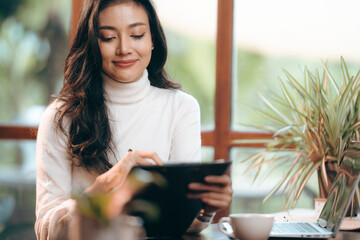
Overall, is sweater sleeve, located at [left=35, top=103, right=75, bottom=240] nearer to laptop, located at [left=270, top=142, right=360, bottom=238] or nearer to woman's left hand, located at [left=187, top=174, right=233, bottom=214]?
woman's left hand, located at [left=187, top=174, right=233, bottom=214]

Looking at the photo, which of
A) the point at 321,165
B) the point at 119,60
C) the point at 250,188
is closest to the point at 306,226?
the point at 321,165

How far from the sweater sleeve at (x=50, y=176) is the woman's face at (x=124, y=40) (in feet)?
1.01

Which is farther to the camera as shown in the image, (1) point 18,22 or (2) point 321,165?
(1) point 18,22

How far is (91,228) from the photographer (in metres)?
0.95

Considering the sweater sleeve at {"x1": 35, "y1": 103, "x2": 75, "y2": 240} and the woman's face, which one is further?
the woman's face

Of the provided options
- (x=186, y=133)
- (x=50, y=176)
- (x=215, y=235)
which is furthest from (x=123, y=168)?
(x=186, y=133)

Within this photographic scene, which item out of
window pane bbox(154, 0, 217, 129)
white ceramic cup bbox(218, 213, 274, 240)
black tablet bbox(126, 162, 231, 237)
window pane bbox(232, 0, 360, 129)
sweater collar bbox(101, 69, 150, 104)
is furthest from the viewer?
window pane bbox(154, 0, 217, 129)

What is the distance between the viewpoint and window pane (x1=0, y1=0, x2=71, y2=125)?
4117mm

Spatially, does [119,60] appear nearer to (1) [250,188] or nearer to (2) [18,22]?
(1) [250,188]

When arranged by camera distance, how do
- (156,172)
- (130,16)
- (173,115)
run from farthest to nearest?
(173,115), (130,16), (156,172)

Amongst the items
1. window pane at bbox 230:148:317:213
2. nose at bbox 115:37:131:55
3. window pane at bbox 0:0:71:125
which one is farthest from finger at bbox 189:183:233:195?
window pane at bbox 0:0:71:125

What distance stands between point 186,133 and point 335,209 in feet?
2.70

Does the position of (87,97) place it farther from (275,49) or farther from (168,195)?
(275,49)

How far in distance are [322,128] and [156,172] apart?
1303 mm
